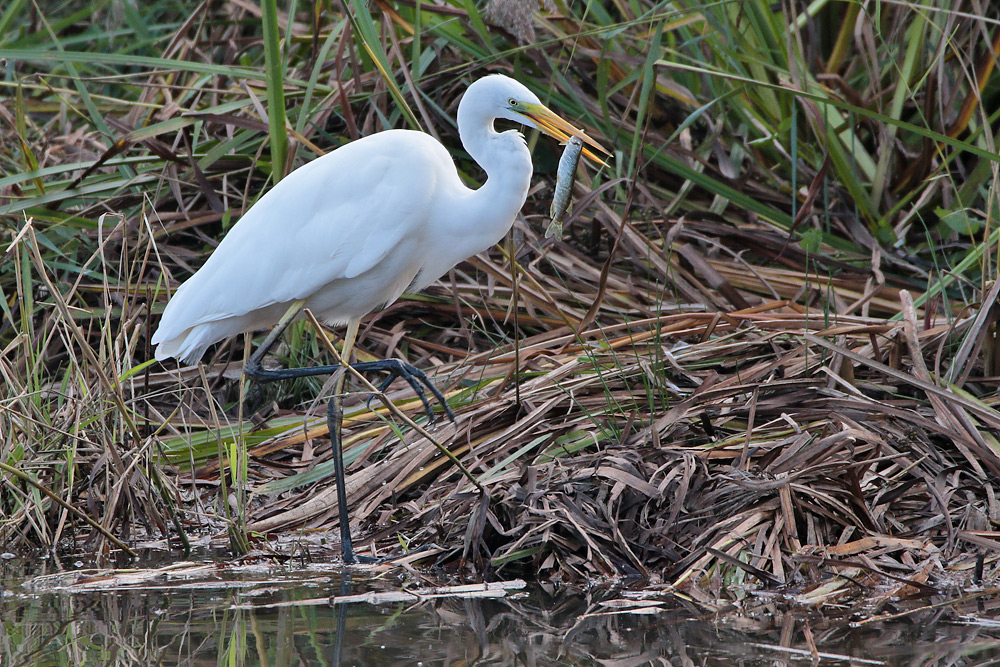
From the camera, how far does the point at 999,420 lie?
291cm

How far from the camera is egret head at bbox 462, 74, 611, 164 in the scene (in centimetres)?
321

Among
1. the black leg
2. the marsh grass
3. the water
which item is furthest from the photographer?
the black leg

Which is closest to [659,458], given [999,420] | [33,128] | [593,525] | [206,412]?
[593,525]

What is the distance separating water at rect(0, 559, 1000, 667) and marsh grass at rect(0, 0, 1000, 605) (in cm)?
21

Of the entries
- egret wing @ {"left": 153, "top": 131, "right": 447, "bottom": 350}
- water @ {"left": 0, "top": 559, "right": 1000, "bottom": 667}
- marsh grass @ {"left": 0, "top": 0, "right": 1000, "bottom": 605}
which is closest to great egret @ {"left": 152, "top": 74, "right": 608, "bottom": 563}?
egret wing @ {"left": 153, "top": 131, "right": 447, "bottom": 350}

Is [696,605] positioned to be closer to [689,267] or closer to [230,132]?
[689,267]

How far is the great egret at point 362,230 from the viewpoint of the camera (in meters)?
3.30

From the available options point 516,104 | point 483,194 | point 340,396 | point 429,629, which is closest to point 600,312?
point 483,194

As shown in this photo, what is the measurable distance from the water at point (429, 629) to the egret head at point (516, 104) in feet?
4.41

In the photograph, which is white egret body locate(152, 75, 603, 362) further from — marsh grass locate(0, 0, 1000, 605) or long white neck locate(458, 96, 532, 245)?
marsh grass locate(0, 0, 1000, 605)

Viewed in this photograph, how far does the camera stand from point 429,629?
232 cm

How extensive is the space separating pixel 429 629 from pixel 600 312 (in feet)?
6.55

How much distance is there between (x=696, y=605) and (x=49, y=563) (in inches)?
69.7

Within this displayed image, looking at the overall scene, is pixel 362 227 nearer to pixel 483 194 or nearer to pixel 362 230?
pixel 362 230
